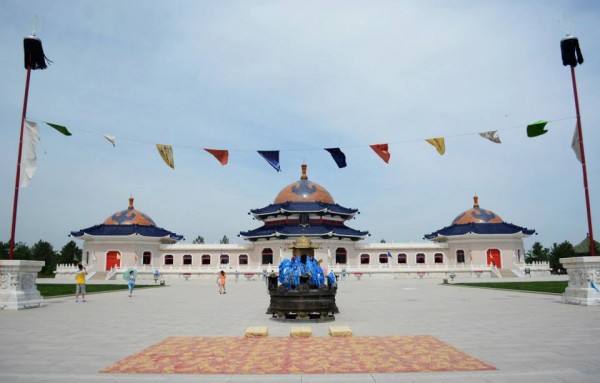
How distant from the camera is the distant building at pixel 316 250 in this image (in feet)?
147

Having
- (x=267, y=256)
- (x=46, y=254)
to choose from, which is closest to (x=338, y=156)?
(x=267, y=256)

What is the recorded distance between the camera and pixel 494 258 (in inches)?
1828

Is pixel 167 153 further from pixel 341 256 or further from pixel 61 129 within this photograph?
pixel 341 256

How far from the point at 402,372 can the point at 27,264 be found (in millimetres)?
15094

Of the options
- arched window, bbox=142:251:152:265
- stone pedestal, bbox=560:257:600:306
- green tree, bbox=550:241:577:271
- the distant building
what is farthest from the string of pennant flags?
green tree, bbox=550:241:577:271

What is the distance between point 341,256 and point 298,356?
132ft

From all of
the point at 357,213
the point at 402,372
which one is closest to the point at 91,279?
the point at 357,213

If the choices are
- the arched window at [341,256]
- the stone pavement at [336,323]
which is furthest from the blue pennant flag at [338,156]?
the arched window at [341,256]

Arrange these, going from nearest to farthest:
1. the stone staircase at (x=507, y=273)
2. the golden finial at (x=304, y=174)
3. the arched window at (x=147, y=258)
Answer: the stone staircase at (x=507, y=273) → the arched window at (x=147, y=258) → the golden finial at (x=304, y=174)

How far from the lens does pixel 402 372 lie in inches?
259

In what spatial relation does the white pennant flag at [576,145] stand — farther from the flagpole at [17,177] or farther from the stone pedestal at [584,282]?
the flagpole at [17,177]

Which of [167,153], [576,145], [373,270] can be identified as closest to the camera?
[576,145]

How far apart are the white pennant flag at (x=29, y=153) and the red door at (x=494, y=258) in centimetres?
4307

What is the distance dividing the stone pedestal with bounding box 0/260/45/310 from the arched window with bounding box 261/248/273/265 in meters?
31.5
